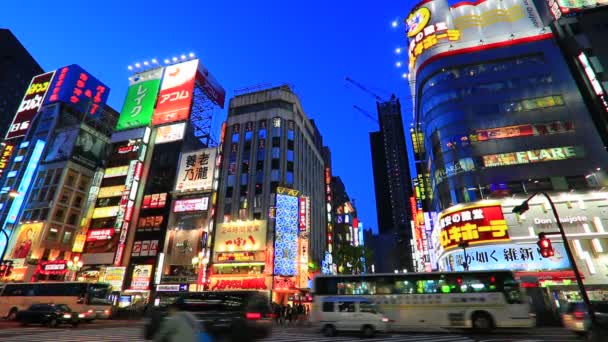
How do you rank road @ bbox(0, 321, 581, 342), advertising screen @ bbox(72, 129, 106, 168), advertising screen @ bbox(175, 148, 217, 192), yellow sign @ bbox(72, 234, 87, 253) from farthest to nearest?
advertising screen @ bbox(72, 129, 106, 168) → yellow sign @ bbox(72, 234, 87, 253) → advertising screen @ bbox(175, 148, 217, 192) → road @ bbox(0, 321, 581, 342)

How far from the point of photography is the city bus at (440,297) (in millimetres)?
17312

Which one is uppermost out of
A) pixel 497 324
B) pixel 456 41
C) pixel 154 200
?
pixel 456 41

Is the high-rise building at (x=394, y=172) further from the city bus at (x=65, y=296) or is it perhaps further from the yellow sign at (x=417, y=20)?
the city bus at (x=65, y=296)

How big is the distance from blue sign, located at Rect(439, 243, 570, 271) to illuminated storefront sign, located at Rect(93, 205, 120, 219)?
48.2 m

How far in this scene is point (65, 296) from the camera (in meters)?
25.5

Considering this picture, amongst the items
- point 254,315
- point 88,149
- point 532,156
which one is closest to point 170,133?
point 88,149

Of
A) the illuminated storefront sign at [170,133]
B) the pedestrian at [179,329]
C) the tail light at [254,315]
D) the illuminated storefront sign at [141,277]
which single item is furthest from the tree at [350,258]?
the pedestrian at [179,329]

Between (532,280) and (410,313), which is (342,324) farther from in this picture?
(532,280)

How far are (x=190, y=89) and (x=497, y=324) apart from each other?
5181 cm

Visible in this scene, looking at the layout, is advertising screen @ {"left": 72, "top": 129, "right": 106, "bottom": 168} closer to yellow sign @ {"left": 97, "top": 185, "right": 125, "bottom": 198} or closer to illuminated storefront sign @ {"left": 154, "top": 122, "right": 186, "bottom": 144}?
yellow sign @ {"left": 97, "top": 185, "right": 125, "bottom": 198}

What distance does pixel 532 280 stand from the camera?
75.7 ft

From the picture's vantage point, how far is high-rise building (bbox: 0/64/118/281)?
153 ft

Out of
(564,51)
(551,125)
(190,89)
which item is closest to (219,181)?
(190,89)

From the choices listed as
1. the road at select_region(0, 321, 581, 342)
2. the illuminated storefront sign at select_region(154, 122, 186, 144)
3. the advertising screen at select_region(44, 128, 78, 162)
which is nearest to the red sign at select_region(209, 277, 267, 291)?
the road at select_region(0, 321, 581, 342)
